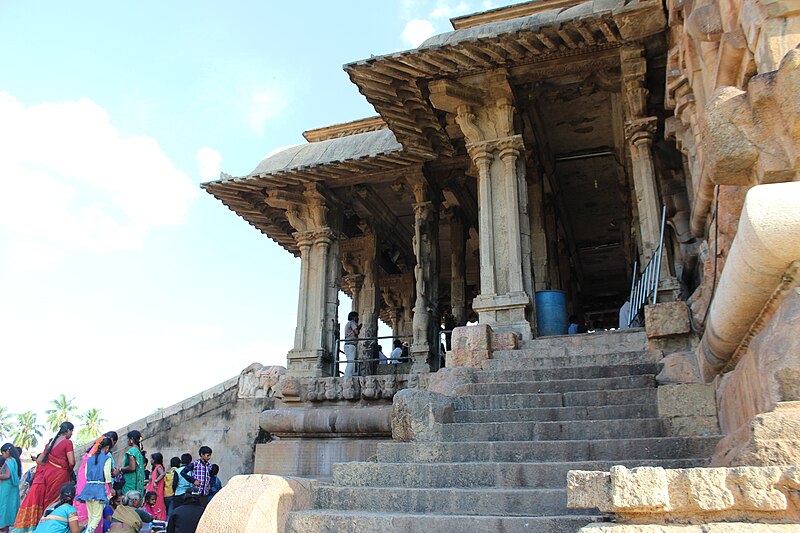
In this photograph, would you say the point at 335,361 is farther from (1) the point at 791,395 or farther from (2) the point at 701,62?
(1) the point at 791,395

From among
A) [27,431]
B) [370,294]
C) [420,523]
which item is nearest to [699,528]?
[420,523]

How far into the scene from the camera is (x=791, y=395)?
243 centimetres

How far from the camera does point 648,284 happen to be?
7277mm

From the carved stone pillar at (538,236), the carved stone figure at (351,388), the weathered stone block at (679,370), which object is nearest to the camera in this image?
the weathered stone block at (679,370)

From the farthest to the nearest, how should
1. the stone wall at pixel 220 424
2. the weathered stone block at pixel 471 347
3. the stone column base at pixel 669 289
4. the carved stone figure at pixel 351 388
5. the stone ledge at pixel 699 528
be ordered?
the stone wall at pixel 220 424 → the carved stone figure at pixel 351 388 → the stone column base at pixel 669 289 → the weathered stone block at pixel 471 347 → the stone ledge at pixel 699 528

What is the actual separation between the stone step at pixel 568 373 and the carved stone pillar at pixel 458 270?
6.70 meters

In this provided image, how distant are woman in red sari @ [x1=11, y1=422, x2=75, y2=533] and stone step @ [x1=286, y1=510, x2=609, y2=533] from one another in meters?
4.56

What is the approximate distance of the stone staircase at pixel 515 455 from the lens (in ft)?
11.7

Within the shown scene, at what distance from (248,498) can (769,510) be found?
2646 mm

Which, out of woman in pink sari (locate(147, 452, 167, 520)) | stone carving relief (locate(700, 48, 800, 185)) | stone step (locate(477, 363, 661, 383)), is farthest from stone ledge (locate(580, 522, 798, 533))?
woman in pink sari (locate(147, 452, 167, 520))

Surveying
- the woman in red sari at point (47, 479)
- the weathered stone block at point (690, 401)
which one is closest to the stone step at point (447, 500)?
the weathered stone block at point (690, 401)

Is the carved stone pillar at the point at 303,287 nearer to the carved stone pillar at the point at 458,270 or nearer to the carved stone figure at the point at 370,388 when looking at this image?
the carved stone figure at the point at 370,388

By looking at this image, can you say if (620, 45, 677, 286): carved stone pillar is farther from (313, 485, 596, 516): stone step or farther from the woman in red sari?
the woman in red sari

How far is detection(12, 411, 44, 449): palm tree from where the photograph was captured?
55731 mm
